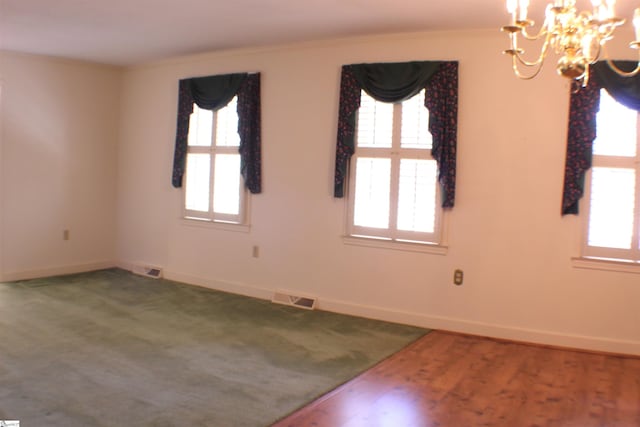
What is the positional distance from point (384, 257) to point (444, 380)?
162 centimetres

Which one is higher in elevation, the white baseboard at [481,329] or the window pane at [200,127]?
the window pane at [200,127]

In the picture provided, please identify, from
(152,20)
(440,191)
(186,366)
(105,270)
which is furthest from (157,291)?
(440,191)

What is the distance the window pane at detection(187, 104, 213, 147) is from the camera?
628cm

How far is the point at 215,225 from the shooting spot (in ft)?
20.5

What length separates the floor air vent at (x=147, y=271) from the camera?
22.0ft

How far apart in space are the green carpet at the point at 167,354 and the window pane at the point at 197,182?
0.99 m

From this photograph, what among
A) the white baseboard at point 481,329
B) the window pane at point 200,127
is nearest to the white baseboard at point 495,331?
the white baseboard at point 481,329

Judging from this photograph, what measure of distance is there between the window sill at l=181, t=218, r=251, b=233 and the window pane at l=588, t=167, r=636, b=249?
11.0 feet

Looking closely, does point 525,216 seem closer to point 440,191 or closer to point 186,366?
point 440,191

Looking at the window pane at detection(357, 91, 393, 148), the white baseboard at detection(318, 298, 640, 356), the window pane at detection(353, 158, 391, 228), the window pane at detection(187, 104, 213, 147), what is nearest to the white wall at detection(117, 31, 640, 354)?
the white baseboard at detection(318, 298, 640, 356)

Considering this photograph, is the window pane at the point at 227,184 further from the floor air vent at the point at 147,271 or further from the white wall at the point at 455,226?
the floor air vent at the point at 147,271

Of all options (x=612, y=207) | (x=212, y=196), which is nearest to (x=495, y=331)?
(x=612, y=207)

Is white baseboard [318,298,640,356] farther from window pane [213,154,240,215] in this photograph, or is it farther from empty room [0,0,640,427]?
window pane [213,154,240,215]

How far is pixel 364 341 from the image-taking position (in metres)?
4.50
